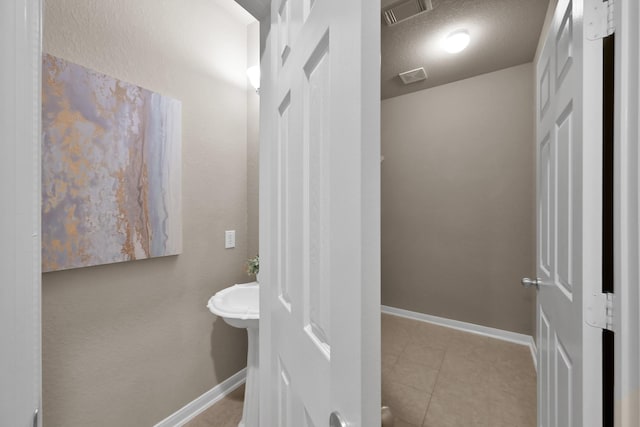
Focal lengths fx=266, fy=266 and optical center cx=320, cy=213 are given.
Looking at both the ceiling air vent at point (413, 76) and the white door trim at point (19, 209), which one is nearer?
the white door trim at point (19, 209)

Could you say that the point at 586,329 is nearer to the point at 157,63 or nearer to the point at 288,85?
the point at 288,85

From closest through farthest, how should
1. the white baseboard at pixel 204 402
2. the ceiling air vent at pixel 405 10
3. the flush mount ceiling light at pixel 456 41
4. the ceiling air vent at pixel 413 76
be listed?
1. the white baseboard at pixel 204 402
2. the ceiling air vent at pixel 405 10
3. the flush mount ceiling light at pixel 456 41
4. the ceiling air vent at pixel 413 76

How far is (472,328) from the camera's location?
2812 mm

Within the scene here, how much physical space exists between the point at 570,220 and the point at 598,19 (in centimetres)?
54

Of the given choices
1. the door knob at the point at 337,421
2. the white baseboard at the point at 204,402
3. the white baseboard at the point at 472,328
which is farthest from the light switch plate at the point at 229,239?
the white baseboard at the point at 472,328

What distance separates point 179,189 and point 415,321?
285 cm

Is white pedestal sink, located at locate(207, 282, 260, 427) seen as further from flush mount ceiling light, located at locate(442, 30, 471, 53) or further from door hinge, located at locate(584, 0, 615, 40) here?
flush mount ceiling light, located at locate(442, 30, 471, 53)

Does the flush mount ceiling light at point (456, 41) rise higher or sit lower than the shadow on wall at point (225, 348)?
higher

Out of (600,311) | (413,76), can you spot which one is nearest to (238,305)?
(600,311)

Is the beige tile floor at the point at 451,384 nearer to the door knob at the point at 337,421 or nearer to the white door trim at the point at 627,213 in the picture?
the white door trim at the point at 627,213

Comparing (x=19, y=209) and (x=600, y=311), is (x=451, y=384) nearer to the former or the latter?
(x=600, y=311)

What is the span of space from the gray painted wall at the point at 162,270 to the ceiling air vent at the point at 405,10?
109 centimetres

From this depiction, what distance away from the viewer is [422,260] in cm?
312

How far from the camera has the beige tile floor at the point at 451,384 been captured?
1.69 metres
